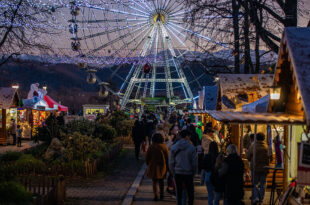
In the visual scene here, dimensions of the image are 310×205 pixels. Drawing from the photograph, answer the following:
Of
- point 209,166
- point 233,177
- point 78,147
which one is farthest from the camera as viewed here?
point 78,147

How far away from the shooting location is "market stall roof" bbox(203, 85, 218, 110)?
2573 cm

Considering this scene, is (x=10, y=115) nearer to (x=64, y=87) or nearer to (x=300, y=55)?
(x=300, y=55)

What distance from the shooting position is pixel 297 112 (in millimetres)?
8414

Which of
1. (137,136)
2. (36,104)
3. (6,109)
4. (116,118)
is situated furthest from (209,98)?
(36,104)

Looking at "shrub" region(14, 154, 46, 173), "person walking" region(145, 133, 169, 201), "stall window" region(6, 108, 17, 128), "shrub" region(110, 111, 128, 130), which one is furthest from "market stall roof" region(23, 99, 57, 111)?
"person walking" region(145, 133, 169, 201)

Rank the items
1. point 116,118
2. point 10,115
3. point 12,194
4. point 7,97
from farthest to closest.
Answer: point 116,118, point 10,115, point 7,97, point 12,194

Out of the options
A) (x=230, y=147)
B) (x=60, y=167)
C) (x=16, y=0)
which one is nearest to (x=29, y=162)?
(x=60, y=167)

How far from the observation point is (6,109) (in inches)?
1077

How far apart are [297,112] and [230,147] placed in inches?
63.8

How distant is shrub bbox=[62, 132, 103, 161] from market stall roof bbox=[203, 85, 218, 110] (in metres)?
11.2

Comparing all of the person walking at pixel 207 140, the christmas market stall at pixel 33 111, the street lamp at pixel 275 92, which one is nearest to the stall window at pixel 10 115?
the christmas market stall at pixel 33 111

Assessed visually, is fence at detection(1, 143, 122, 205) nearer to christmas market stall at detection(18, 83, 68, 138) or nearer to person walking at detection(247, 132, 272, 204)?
person walking at detection(247, 132, 272, 204)

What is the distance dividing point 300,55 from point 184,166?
10.7 ft

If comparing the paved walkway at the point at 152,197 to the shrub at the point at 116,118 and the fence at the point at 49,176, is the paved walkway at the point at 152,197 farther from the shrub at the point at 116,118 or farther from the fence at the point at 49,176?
the shrub at the point at 116,118
